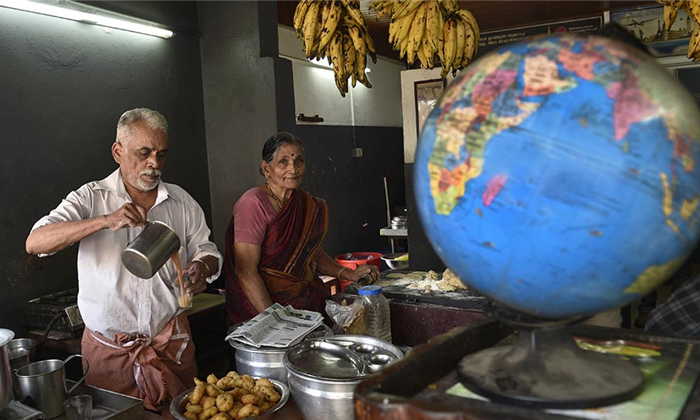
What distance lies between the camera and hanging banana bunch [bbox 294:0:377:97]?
2424 millimetres

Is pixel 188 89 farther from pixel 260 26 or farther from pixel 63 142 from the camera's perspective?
pixel 63 142

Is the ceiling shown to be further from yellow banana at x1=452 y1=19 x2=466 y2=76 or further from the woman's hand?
the woman's hand

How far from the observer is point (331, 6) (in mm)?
2438

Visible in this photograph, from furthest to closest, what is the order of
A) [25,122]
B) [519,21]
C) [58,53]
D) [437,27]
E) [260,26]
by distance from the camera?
[519,21]
[260,26]
[58,53]
[25,122]
[437,27]

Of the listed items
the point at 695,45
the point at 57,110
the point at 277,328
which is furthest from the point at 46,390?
the point at 695,45

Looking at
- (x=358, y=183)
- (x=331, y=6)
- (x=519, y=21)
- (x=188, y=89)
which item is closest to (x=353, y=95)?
(x=358, y=183)

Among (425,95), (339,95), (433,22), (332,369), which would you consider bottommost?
(332,369)

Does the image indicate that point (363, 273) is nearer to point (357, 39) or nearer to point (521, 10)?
point (357, 39)

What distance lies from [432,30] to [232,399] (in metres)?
1.67

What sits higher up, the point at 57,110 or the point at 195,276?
A: the point at 57,110

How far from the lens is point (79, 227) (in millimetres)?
2068

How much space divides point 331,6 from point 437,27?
47 cm

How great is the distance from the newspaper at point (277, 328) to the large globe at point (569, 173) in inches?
49.1

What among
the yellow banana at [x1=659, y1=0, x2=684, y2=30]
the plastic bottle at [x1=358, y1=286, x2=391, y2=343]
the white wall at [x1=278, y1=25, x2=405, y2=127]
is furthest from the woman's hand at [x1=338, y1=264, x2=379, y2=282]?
the white wall at [x1=278, y1=25, x2=405, y2=127]
